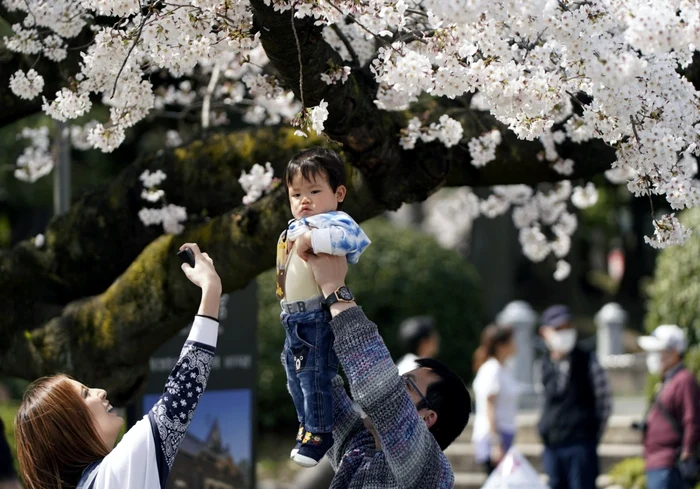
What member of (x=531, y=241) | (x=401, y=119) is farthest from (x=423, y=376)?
(x=531, y=241)

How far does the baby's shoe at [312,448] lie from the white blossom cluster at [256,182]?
192cm

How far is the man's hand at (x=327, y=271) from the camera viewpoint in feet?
9.75

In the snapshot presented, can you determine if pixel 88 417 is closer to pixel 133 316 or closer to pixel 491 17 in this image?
pixel 491 17

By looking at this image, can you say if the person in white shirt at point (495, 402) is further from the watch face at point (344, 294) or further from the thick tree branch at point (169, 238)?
the watch face at point (344, 294)

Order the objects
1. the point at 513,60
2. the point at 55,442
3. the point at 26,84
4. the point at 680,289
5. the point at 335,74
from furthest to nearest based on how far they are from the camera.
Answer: the point at 680,289, the point at 26,84, the point at 335,74, the point at 513,60, the point at 55,442

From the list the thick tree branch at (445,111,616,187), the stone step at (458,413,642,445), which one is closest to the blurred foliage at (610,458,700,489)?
the stone step at (458,413,642,445)

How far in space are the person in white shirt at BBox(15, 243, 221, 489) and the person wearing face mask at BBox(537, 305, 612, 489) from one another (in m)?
5.61

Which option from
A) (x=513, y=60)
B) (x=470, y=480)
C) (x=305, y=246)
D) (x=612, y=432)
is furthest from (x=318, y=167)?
(x=612, y=432)

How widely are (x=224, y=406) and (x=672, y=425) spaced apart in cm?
314

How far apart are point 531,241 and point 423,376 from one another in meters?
3.76

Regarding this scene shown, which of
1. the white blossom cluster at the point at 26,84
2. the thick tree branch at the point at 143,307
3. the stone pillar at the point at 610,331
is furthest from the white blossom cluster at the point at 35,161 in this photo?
the stone pillar at the point at 610,331

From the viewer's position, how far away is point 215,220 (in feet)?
16.1

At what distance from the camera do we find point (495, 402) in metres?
8.52

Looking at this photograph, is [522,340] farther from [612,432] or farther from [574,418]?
[574,418]
